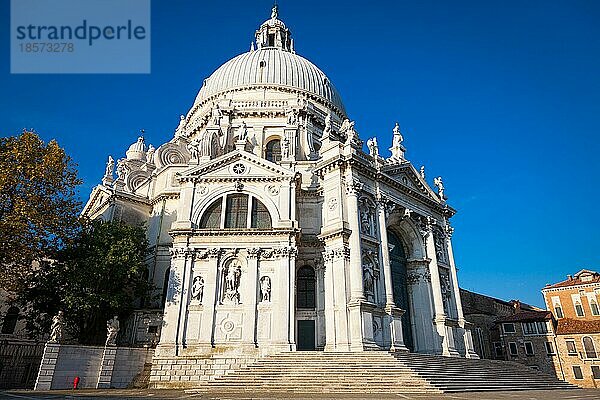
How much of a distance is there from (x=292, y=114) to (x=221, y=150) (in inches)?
254

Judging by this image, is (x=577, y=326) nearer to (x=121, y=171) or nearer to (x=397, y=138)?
(x=397, y=138)

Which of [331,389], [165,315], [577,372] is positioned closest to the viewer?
[331,389]

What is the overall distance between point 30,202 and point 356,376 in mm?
16870

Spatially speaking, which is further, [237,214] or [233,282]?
[237,214]

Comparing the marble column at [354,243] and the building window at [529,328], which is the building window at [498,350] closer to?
the building window at [529,328]

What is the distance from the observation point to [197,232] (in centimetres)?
2352

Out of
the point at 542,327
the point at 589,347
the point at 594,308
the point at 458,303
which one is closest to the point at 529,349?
the point at 542,327

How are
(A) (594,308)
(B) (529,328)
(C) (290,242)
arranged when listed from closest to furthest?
(C) (290,242)
(A) (594,308)
(B) (529,328)

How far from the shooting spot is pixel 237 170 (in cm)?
2534

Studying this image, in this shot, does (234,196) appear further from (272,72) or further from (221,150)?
(272,72)

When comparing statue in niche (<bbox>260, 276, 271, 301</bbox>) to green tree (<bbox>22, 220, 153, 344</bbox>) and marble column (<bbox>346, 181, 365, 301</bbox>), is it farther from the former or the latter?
green tree (<bbox>22, 220, 153, 344</bbox>)

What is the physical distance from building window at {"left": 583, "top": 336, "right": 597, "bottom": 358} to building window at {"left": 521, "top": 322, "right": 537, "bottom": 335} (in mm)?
3600

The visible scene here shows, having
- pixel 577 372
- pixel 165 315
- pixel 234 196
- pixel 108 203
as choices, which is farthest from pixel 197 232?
pixel 577 372

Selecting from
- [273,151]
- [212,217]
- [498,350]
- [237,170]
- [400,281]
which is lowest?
[498,350]
